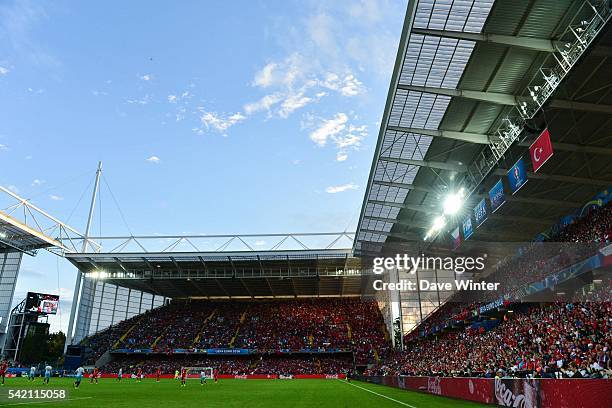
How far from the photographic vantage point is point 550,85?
17656 millimetres

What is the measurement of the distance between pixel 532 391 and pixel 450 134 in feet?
53.9

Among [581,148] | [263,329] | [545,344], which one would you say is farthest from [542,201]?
[263,329]

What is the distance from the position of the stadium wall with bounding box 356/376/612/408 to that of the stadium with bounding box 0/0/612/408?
75 mm

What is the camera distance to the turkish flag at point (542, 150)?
710 inches

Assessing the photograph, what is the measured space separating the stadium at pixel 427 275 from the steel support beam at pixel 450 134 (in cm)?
10

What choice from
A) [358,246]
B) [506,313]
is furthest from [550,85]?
[358,246]

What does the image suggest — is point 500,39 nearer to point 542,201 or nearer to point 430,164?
point 430,164

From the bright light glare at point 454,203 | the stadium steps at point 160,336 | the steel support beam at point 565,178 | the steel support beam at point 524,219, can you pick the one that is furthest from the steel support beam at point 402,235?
the stadium steps at point 160,336

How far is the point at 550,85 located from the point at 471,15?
4294 millimetres

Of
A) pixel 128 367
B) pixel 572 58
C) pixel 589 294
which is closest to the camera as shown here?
pixel 572 58

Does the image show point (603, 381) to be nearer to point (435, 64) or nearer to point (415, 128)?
point (435, 64)

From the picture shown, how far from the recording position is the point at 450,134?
2533 cm

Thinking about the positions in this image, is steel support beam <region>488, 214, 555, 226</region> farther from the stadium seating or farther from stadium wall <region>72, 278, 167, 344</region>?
stadium wall <region>72, 278, 167, 344</region>

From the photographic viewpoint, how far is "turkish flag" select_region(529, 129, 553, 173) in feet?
59.2
